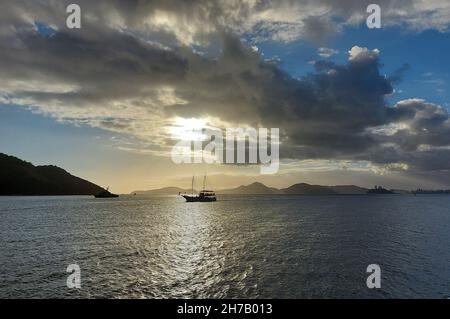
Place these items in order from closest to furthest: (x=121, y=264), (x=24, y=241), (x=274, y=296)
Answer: (x=274, y=296)
(x=121, y=264)
(x=24, y=241)

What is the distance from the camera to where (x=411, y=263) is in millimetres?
59094

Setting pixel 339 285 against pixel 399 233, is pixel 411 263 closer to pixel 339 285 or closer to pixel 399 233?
pixel 339 285

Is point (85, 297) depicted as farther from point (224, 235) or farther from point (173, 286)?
point (224, 235)

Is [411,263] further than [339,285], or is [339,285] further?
[411,263]

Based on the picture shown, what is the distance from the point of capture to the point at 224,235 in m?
95.6

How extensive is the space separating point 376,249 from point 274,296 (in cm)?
4337
